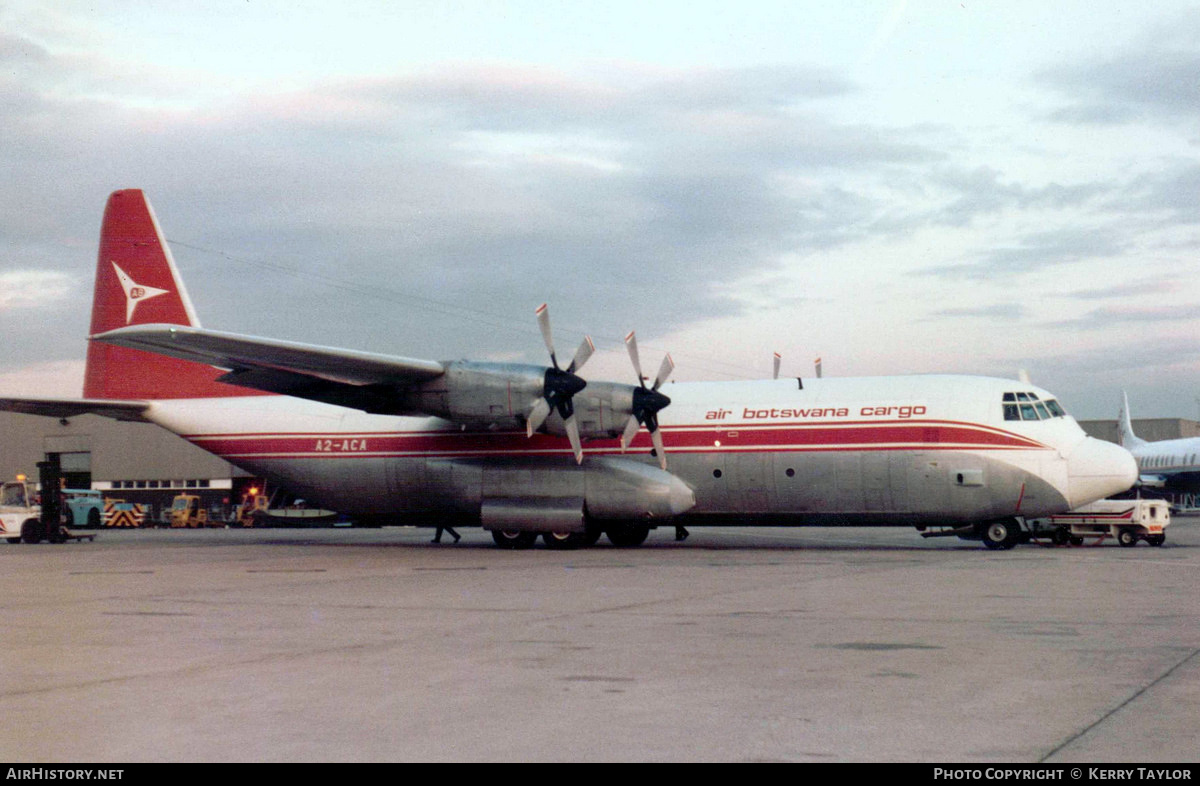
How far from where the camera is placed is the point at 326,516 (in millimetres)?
54531

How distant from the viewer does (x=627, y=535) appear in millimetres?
30984

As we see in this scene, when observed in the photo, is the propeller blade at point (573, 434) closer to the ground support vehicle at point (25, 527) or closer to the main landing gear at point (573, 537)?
the main landing gear at point (573, 537)

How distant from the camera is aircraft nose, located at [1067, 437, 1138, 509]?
26.4 m

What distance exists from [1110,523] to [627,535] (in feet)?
41.0

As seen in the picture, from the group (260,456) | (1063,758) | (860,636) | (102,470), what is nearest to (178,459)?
(102,470)

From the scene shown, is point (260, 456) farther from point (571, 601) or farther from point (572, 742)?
point (572, 742)

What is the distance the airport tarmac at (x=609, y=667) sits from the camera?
692 cm

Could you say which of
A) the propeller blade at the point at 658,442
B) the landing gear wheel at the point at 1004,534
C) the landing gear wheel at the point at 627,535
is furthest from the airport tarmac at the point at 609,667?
the landing gear wheel at the point at 627,535

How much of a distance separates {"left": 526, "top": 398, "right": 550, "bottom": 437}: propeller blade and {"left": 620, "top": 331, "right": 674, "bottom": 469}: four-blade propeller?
2089mm

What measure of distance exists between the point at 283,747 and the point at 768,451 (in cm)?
2206

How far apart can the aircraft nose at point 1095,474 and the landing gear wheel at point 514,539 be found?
1328 centimetres
